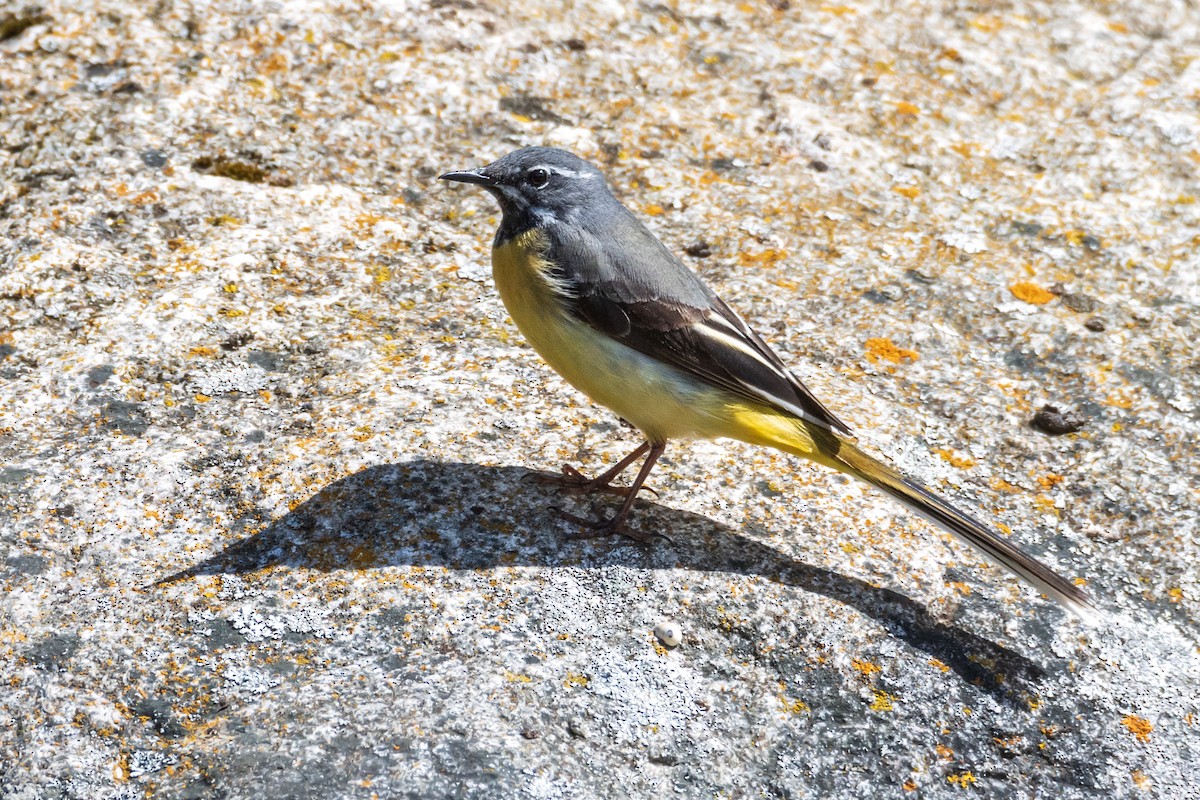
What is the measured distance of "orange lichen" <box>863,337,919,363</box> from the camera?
5.65 m

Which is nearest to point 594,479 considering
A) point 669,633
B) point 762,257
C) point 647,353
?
point 647,353

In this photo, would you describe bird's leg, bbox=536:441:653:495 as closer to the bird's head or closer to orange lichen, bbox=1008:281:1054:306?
the bird's head

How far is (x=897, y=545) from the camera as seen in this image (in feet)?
15.5

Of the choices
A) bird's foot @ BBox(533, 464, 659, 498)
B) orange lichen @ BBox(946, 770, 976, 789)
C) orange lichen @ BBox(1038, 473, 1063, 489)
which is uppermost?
orange lichen @ BBox(1038, 473, 1063, 489)

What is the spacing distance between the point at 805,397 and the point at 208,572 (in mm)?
2538

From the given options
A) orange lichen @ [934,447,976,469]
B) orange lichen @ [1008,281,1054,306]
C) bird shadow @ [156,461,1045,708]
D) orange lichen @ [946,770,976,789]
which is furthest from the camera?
orange lichen @ [1008,281,1054,306]

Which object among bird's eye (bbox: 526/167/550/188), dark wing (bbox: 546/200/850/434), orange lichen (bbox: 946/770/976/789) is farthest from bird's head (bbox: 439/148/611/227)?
orange lichen (bbox: 946/770/976/789)

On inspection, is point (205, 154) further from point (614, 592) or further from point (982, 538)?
point (982, 538)

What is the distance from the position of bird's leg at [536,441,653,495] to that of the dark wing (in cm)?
54

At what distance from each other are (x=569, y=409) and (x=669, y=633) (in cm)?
149

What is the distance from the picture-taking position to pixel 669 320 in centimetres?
482

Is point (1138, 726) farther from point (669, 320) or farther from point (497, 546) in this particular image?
point (497, 546)

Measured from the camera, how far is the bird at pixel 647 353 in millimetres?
4691

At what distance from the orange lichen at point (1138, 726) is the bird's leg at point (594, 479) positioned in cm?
210
